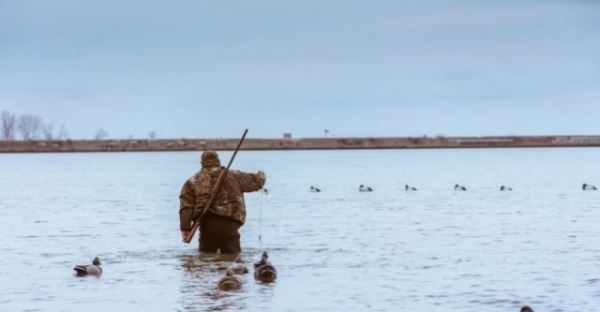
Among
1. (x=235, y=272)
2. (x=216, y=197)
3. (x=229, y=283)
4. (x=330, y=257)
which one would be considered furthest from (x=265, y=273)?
(x=330, y=257)

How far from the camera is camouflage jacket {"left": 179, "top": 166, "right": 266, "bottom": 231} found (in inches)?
1101

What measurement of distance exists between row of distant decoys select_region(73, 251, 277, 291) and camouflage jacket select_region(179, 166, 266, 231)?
1062mm

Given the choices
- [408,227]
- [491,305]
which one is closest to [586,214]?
[408,227]

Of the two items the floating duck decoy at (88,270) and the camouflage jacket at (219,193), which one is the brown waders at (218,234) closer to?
the camouflage jacket at (219,193)

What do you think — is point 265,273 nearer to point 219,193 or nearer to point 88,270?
point 219,193

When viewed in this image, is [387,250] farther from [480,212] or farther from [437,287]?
[480,212]

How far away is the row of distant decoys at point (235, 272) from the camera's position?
2484cm

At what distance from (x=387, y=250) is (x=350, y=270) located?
499 centimetres

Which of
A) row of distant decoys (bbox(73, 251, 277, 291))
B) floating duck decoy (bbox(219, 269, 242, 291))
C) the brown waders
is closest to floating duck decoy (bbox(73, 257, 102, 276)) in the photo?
row of distant decoys (bbox(73, 251, 277, 291))

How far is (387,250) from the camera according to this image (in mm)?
33469

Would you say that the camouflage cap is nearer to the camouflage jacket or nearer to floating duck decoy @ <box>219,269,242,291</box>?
the camouflage jacket

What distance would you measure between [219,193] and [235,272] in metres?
2.08

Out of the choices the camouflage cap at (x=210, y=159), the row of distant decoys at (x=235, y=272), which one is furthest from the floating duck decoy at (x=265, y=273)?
the camouflage cap at (x=210, y=159)

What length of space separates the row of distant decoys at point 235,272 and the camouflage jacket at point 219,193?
1062mm
